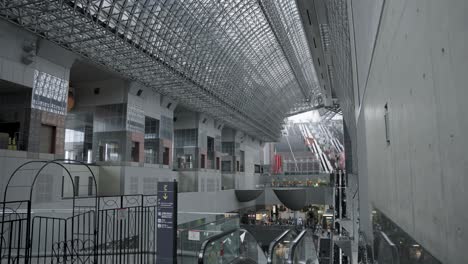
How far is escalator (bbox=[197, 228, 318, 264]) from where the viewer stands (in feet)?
23.8

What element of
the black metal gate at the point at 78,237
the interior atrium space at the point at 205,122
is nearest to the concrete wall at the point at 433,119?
the interior atrium space at the point at 205,122

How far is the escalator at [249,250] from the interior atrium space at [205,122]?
2.0 inches

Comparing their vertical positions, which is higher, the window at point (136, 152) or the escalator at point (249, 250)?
the window at point (136, 152)

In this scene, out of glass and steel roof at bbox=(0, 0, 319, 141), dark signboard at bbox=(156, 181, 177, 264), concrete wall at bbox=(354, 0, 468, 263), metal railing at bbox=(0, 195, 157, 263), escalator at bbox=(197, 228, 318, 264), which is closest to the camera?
concrete wall at bbox=(354, 0, 468, 263)

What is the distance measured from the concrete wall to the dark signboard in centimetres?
717

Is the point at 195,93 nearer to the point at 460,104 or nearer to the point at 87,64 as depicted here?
the point at 87,64

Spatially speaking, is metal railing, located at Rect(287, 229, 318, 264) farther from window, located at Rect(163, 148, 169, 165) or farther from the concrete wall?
window, located at Rect(163, 148, 169, 165)

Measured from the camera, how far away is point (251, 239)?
10367mm

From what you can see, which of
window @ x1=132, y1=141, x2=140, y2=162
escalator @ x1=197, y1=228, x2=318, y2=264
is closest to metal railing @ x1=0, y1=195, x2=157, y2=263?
escalator @ x1=197, y1=228, x2=318, y2=264

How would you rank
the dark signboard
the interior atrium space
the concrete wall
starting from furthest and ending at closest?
the dark signboard → the interior atrium space → the concrete wall

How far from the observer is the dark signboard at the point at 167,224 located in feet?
28.9

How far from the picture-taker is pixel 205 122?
4372 centimetres

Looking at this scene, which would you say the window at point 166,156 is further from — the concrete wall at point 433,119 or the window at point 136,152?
the concrete wall at point 433,119

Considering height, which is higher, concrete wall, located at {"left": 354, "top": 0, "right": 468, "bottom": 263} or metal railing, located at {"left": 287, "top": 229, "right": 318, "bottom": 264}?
concrete wall, located at {"left": 354, "top": 0, "right": 468, "bottom": 263}
